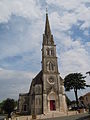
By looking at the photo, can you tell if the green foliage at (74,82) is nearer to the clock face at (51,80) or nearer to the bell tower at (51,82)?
the bell tower at (51,82)

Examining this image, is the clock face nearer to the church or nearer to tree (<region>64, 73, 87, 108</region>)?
the church

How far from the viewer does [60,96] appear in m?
50.2

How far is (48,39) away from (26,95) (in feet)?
65.6

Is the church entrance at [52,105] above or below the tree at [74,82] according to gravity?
below

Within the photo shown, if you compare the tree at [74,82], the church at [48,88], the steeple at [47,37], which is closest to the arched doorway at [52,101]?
the church at [48,88]

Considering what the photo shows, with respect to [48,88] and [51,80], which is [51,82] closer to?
[51,80]

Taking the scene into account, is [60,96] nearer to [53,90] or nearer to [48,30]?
[53,90]

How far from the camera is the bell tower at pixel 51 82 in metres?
49.3

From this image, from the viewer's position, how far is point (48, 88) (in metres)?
50.5

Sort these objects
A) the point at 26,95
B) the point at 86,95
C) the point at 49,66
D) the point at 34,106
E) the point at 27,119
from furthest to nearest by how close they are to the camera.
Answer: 1. the point at 86,95
2. the point at 26,95
3. the point at 49,66
4. the point at 34,106
5. the point at 27,119

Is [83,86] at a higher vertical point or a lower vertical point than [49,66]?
lower

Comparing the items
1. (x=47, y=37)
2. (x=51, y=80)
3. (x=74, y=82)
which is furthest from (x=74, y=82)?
(x=47, y=37)

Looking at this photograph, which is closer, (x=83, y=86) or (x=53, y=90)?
(x=53, y=90)

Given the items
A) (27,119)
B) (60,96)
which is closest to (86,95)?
(60,96)
